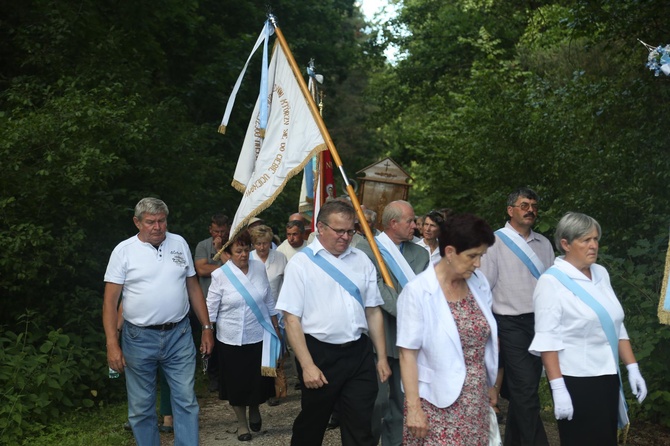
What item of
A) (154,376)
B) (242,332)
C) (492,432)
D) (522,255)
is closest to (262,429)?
(242,332)

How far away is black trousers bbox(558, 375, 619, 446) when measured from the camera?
17.0ft

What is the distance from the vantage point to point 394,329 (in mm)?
7055

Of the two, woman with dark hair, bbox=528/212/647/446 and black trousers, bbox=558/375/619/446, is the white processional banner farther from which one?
black trousers, bbox=558/375/619/446

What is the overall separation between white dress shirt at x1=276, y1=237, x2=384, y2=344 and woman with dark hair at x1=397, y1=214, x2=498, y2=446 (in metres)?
1.05

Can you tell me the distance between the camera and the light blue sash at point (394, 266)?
706cm

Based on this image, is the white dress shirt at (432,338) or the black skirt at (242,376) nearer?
the white dress shirt at (432,338)

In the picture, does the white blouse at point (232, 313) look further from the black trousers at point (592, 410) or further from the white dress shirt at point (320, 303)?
the black trousers at point (592, 410)

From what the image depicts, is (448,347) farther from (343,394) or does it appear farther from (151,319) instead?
(151,319)

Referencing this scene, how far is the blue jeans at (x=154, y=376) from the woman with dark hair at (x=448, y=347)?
2.42m

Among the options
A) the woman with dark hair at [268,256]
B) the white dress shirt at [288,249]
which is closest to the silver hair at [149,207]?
the woman with dark hair at [268,256]

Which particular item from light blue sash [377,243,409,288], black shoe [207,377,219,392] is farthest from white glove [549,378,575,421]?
black shoe [207,377,219,392]

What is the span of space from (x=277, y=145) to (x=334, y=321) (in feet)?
8.51

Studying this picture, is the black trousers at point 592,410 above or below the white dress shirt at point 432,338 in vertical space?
below

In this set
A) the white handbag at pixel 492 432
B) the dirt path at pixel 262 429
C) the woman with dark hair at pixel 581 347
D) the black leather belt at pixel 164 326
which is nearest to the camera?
the white handbag at pixel 492 432
